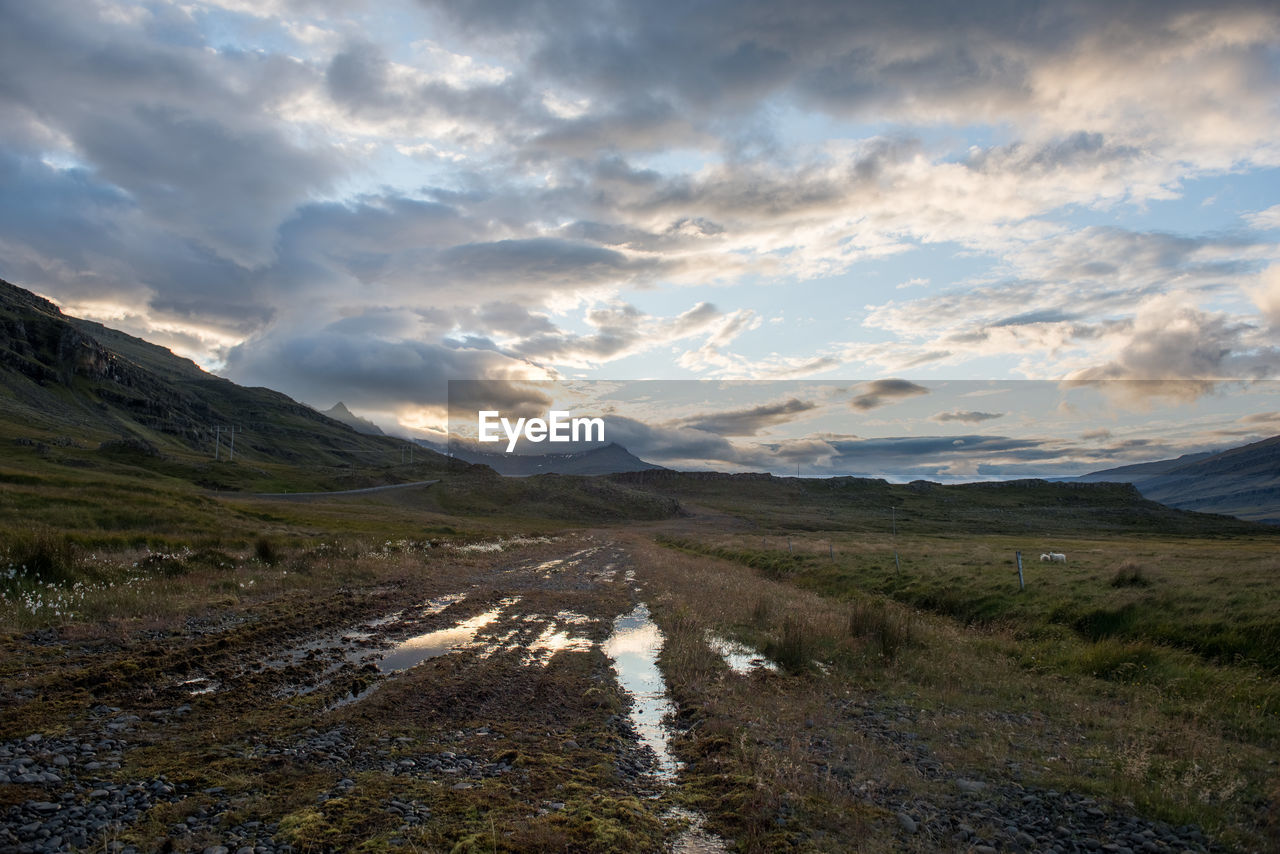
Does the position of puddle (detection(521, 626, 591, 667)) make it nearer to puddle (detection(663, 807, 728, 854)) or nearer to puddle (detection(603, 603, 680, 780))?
puddle (detection(603, 603, 680, 780))

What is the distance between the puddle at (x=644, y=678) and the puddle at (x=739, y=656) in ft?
5.61

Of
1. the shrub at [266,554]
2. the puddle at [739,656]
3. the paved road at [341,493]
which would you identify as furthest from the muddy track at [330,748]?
the paved road at [341,493]

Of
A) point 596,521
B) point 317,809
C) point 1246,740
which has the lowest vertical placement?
point 596,521

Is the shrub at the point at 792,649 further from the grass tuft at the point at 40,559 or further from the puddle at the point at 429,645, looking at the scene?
the grass tuft at the point at 40,559

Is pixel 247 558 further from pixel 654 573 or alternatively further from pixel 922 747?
pixel 922 747

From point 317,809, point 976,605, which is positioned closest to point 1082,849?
point 317,809

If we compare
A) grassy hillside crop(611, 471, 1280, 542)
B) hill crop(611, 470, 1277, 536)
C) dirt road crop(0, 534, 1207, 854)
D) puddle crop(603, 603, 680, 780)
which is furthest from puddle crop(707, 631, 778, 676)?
hill crop(611, 470, 1277, 536)

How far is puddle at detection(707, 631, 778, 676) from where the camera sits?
628 inches

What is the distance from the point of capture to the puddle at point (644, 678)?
1076 cm

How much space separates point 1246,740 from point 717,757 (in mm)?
9479

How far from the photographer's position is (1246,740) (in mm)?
10984

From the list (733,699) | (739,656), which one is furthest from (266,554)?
(733,699)

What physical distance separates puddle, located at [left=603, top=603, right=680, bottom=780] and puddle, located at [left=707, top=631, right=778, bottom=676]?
1709mm

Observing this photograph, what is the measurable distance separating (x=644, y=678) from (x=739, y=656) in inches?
141
